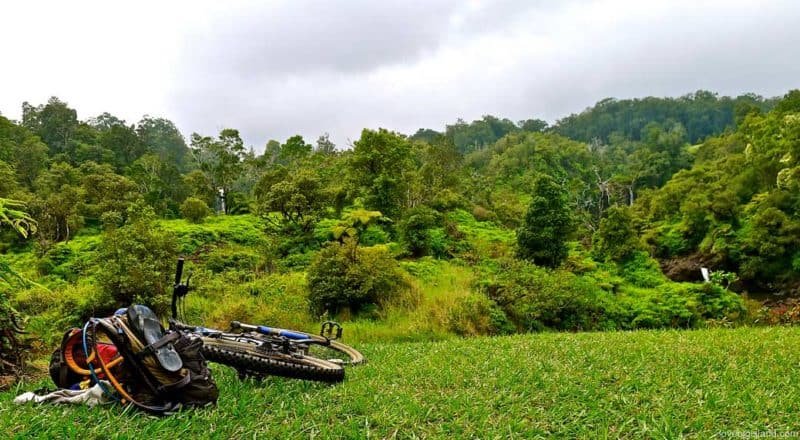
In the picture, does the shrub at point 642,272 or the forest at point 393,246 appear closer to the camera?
the forest at point 393,246

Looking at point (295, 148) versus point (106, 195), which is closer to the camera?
point (106, 195)

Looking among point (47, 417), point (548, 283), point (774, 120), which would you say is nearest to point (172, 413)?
point (47, 417)

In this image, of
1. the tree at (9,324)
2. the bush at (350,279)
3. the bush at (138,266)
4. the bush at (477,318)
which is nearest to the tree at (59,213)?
the bush at (138,266)

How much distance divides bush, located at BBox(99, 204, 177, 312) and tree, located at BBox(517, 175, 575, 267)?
901cm

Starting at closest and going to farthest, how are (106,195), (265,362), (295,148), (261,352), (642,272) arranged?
(265,362) → (261,352) → (642,272) → (106,195) → (295,148)

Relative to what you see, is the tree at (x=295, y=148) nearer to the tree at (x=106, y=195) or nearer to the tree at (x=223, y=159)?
the tree at (x=223, y=159)

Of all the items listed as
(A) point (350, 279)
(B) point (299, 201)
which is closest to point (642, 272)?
(A) point (350, 279)

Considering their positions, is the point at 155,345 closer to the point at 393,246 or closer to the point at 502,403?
the point at 502,403

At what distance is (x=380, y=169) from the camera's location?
16281mm

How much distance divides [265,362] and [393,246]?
9.80 meters

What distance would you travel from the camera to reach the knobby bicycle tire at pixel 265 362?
3.48 m

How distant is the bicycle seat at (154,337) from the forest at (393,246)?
2.23 metres

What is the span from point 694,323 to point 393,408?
30.6ft

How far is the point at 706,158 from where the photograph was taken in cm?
3228
